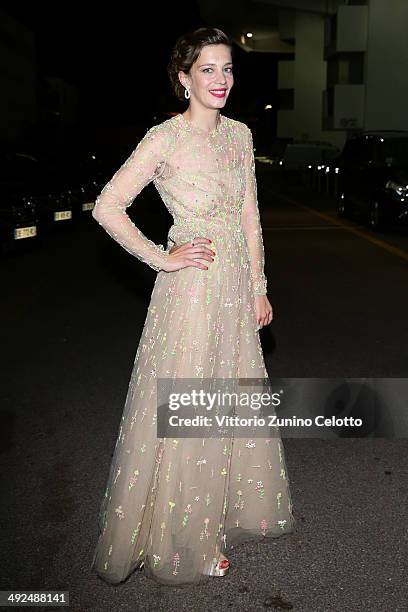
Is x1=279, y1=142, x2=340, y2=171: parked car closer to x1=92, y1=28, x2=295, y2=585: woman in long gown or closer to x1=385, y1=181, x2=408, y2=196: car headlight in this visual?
x1=385, y1=181, x2=408, y2=196: car headlight

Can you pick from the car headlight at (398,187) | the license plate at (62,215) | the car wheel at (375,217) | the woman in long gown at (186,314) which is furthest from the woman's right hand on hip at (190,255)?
the car wheel at (375,217)

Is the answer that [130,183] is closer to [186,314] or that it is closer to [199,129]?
[199,129]

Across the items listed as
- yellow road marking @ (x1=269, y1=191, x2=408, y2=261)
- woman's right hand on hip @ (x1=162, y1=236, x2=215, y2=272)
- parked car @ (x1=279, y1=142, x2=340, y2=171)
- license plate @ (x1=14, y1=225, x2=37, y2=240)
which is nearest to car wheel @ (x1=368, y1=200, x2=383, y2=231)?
yellow road marking @ (x1=269, y1=191, x2=408, y2=261)

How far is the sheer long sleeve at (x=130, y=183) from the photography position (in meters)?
2.93

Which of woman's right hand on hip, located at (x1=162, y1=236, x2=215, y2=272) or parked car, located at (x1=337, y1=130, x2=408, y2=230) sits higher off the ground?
woman's right hand on hip, located at (x1=162, y1=236, x2=215, y2=272)

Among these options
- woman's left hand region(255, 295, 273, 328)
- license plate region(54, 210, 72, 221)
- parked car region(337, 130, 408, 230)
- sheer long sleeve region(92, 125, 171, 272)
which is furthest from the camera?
parked car region(337, 130, 408, 230)

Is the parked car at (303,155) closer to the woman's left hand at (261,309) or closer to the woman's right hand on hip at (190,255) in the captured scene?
the woman's left hand at (261,309)

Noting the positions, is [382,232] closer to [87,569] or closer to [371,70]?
[87,569]

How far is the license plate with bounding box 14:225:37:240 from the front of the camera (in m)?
12.1

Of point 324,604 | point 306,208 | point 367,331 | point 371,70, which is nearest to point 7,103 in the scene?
point 306,208

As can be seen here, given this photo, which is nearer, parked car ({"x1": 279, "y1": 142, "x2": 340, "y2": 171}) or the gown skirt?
the gown skirt

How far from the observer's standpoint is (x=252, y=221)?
3.25 metres

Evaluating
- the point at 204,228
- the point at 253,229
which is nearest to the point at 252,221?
the point at 253,229

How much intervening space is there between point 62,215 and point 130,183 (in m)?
12.0
